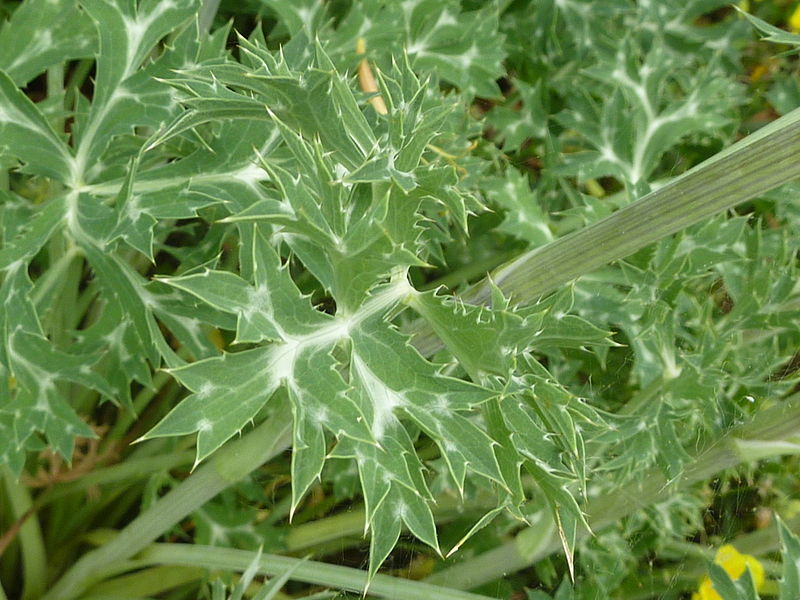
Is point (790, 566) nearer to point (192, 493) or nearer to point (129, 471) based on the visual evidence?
point (192, 493)

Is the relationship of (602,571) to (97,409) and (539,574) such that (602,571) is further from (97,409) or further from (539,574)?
(97,409)

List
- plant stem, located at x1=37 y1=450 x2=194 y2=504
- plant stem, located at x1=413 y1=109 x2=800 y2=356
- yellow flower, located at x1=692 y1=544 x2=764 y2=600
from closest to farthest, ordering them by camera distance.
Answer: plant stem, located at x1=413 y1=109 x2=800 y2=356 < yellow flower, located at x1=692 y1=544 x2=764 y2=600 < plant stem, located at x1=37 y1=450 x2=194 y2=504

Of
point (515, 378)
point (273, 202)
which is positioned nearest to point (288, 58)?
point (273, 202)

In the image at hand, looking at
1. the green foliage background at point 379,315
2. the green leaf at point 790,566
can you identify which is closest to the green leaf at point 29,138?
the green foliage background at point 379,315

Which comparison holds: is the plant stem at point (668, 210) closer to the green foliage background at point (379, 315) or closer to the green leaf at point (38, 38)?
the green foliage background at point (379, 315)

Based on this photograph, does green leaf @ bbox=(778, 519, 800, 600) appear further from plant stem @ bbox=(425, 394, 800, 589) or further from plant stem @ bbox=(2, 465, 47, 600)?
plant stem @ bbox=(2, 465, 47, 600)

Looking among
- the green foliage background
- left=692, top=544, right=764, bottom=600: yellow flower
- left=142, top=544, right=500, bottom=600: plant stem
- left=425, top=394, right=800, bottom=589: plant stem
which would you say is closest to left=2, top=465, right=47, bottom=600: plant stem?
the green foliage background
